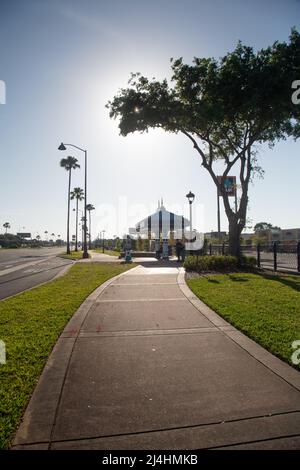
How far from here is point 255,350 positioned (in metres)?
4.93

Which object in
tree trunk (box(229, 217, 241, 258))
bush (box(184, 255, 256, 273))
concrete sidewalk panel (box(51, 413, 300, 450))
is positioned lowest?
concrete sidewalk panel (box(51, 413, 300, 450))

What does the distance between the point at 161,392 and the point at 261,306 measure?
4.76 metres

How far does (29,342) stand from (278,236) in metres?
120

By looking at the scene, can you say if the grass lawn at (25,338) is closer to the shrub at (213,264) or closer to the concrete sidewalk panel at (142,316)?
the concrete sidewalk panel at (142,316)

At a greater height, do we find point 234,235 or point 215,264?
point 234,235

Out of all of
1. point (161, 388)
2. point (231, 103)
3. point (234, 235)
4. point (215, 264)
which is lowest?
point (161, 388)

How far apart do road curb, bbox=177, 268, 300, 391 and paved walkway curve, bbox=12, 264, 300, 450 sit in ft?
0.06

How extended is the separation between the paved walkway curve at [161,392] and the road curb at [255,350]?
2 cm

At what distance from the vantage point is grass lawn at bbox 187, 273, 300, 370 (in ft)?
17.5

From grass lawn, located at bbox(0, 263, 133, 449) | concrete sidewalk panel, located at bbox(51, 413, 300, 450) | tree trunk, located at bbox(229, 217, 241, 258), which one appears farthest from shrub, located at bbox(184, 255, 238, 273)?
concrete sidewalk panel, located at bbox(51, 413, 300, 450)

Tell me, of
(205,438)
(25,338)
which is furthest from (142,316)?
(205,438)

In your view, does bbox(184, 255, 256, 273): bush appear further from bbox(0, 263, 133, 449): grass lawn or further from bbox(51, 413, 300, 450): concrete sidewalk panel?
bbox(51, 413, 300, 450): concrete sidewalk panel

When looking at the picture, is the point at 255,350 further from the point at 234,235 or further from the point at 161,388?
the point at 234,235

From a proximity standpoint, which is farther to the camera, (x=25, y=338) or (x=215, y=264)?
(x=215, y=264)
